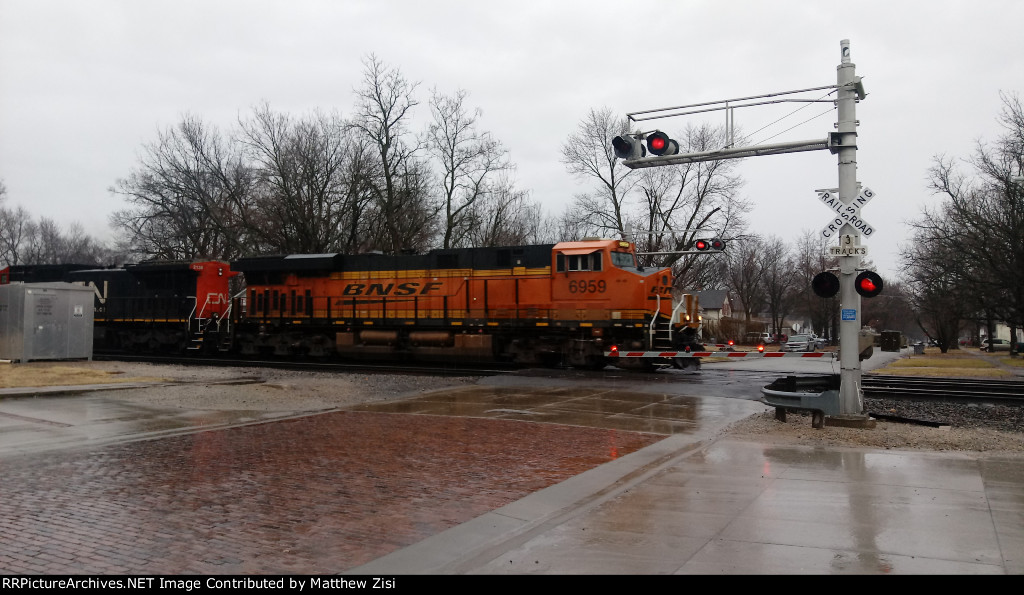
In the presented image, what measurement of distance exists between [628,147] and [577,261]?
7834mm

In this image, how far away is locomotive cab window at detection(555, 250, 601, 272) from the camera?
779 inches

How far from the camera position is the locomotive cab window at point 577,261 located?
65.0 feet

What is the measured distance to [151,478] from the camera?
6707 mm

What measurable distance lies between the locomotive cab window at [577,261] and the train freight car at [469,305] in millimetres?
31

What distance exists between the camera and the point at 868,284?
31.5 feet

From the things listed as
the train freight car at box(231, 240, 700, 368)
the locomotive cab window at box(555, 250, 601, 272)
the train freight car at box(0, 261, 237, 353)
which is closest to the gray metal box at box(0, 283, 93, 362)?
the train freight car at box(0, 261, 237, 353)

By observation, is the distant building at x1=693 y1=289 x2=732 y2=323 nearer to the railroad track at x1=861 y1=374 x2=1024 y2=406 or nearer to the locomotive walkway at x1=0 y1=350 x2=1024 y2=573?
the railroad track at x1=861 y1=374 x2=1024 y2=406

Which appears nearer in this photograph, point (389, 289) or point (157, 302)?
point (389, 289)

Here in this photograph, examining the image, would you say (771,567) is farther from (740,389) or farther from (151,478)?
(740,389)

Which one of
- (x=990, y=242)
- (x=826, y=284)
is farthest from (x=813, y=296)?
(x=826, y=284)

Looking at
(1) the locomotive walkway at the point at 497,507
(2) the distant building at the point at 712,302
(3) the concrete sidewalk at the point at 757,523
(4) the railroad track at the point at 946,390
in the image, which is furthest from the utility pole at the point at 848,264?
(2) the distant building at the point at 712,302

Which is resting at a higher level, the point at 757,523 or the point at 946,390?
the point at 757,523

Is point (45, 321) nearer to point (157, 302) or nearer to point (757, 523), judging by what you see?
point (157, 302)

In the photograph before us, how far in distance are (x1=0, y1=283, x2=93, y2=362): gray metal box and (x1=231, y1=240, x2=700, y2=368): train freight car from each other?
229 inches
